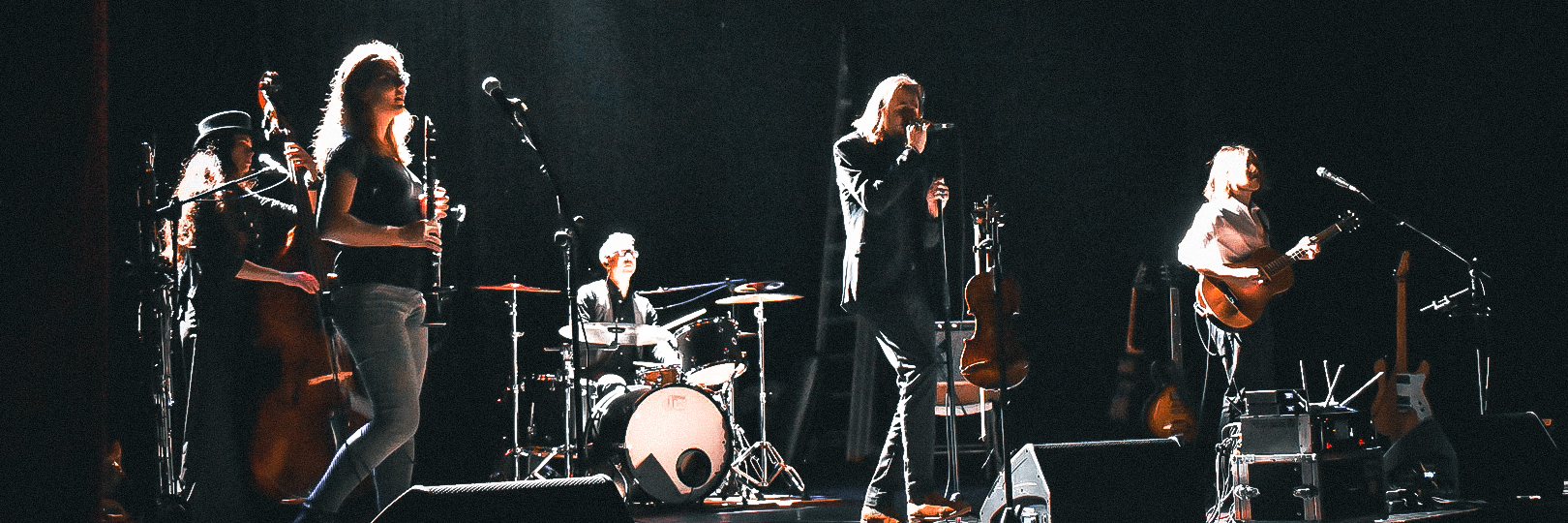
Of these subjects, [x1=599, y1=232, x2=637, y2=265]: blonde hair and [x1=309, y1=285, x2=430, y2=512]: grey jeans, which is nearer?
[x1=309, y1=285, x2=430, y2=512]: grey jeans

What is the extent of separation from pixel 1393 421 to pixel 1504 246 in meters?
1.77

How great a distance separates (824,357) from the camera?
7.24m

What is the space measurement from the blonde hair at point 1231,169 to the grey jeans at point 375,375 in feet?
11.8

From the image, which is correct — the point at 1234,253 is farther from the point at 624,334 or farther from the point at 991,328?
the point at 624,334

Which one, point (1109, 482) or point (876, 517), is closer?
point (1109, 482)

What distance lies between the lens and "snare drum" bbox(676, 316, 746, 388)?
19.0ft

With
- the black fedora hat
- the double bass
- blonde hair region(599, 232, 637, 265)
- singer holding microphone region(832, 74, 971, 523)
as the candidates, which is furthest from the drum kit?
singer holding microphone region(832, 74, 971, 523)

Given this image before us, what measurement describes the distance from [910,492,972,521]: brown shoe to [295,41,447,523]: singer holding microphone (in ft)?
5.27

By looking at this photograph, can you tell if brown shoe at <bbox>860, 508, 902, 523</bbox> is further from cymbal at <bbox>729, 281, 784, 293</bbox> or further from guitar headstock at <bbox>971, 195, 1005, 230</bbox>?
cymbal at <bbox>729, 281, 784, 293</bbox>

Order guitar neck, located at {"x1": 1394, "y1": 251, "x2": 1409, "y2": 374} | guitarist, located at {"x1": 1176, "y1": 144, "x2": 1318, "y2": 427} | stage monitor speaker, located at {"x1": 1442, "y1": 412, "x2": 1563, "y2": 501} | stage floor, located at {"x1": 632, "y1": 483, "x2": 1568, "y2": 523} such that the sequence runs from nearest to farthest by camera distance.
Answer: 1. stage floor, located at {"x1": 632, "y1": 483, "x2": 1568, "y2": 523}
2. stage monitor speaker, located at {"x1": 1442, "y1": 412, "x2": 1563, "y2": 501}
3. guitarist, located at {"x1": 1176, "y1": 144, "x2": 1318, "y2": 427}
4. guitar neck, located at {"x1": 1394, "y1": 251, "x2": 1409, "y2": 374}

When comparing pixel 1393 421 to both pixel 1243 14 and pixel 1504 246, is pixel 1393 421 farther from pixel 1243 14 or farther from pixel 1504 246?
pixel 1243 14

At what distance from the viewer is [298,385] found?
434 centimetres

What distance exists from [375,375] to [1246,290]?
3.67 m

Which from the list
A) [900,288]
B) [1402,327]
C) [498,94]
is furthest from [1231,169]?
[498,94]
